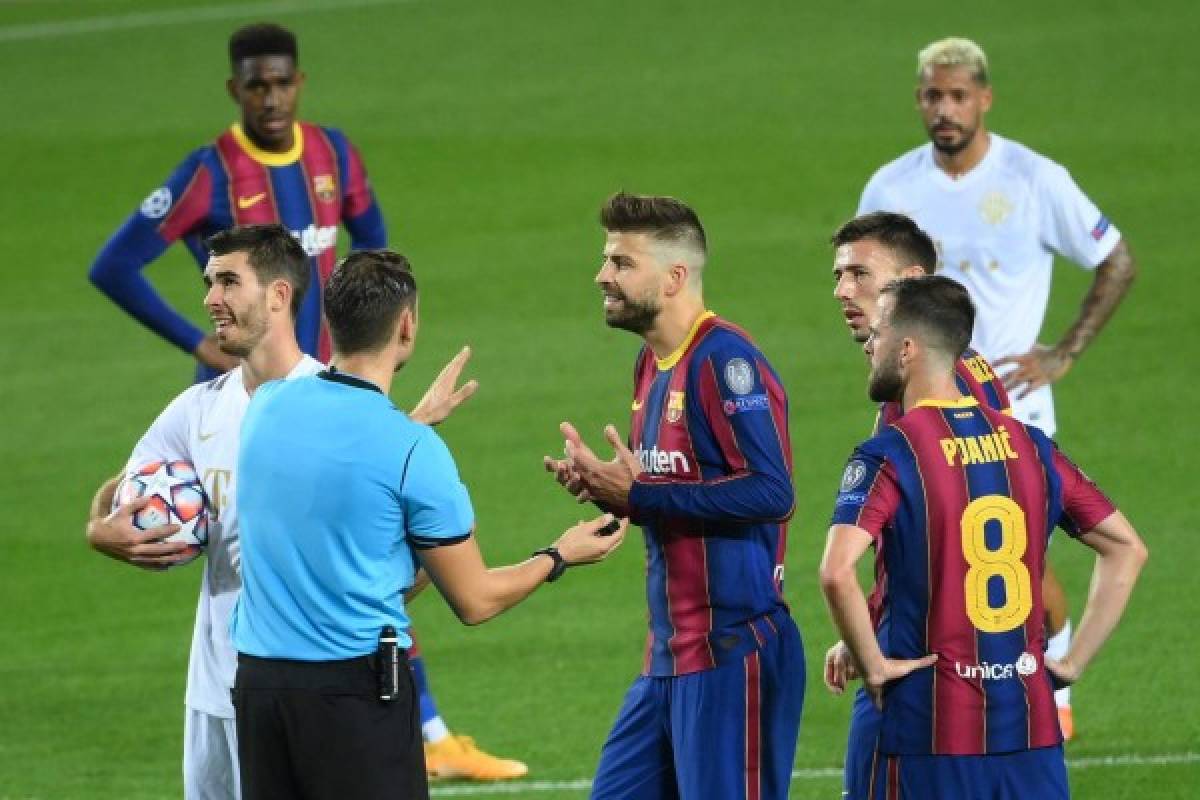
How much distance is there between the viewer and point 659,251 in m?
7.00

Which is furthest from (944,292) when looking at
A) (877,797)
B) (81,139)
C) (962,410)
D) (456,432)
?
(81,139)

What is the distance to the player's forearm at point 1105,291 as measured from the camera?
10164 mm

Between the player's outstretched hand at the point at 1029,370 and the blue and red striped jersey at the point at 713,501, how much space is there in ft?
9.82

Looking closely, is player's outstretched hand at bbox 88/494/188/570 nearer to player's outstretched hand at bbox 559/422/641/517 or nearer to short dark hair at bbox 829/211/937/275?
player's outstretched hand at bbox 559/422/641/517

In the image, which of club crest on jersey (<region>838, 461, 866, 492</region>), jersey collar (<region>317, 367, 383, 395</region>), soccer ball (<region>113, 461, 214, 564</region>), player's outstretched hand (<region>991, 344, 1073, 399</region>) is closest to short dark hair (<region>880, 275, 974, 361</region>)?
club crest on jersey (<region>838, 461, 866, 492</region>)

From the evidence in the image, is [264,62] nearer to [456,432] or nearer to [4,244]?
[456,432]

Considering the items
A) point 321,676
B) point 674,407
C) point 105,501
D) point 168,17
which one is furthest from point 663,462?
point 168,17

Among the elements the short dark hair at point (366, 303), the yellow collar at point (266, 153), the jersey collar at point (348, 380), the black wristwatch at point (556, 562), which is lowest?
the black wristwatch at point (556, 562)

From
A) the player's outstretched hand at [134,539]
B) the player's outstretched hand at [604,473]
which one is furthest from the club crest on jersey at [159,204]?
the player's outstretched hand at [604,473]

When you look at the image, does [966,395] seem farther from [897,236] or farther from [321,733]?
[321,733]

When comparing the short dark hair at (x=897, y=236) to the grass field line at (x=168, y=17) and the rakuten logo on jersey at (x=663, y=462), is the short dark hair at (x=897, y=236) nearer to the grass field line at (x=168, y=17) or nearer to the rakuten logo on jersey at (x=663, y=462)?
the rakuten logo on jersey at (x=663, y=462)

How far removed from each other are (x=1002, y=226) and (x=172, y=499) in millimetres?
4314

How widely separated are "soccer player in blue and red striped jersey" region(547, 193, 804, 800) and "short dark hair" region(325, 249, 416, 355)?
2.23 ft

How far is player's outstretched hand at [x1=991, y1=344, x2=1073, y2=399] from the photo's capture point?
31.8ft
